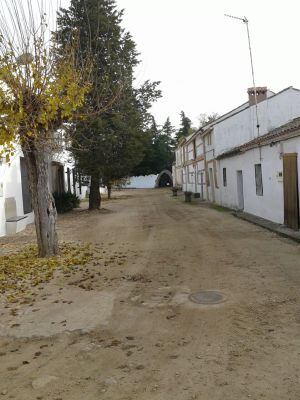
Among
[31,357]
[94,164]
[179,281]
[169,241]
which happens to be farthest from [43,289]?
[94,164]

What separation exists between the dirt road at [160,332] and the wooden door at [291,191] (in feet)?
10.5

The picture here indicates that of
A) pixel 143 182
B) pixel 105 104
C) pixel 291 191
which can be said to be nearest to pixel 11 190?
pixel 105 104

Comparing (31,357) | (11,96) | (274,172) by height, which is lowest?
(31,357)

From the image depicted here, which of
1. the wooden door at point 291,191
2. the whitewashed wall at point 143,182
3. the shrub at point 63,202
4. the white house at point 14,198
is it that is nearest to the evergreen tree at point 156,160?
the whitewashed wall at point 143,182

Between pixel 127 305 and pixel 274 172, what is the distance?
405 inches

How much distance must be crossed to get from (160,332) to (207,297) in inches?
65.1

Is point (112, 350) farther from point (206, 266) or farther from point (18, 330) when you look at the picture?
point (206, 266)

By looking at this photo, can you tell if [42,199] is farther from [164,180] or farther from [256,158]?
[164,180]

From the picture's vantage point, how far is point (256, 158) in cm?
1778

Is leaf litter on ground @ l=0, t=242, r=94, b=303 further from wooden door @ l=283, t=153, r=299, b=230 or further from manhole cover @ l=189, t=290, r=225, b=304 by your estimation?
wooden door @ l=283, t=153, r=299, b=230

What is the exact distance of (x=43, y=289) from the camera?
7816 millimetres

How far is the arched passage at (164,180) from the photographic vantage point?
66438mm

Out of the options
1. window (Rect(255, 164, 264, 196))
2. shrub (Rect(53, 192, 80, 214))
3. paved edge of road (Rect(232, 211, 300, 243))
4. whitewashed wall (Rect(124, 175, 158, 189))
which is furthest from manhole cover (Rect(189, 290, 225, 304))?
whitewashed wall (Rect(124, 175, 158, 189))

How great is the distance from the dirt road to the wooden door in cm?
320
